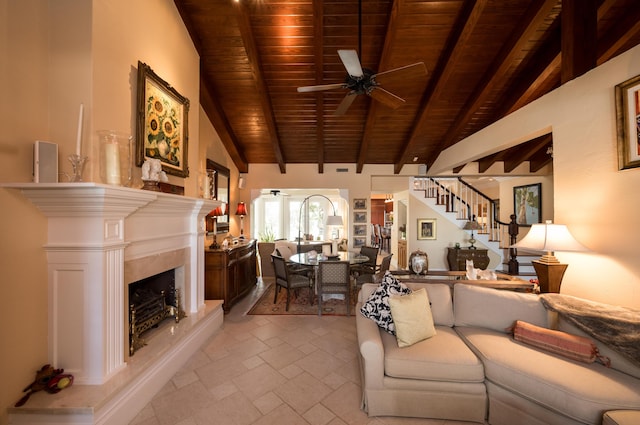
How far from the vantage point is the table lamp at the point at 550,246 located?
2.32 metres

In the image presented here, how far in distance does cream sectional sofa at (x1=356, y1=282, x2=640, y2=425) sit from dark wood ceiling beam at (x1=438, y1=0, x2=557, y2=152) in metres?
3.01

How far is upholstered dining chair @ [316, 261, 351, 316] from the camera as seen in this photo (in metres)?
3.79

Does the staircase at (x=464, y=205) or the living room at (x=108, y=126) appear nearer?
the living room at (x=108, y=126)

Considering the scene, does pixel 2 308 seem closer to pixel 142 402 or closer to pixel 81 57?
pixel 142 402

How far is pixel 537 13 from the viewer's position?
2.73 meters

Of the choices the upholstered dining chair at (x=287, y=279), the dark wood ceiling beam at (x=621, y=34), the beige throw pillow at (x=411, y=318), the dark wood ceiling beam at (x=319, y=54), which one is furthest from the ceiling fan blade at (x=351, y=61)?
the dark wood ceiling beam at (x=621, y=34)

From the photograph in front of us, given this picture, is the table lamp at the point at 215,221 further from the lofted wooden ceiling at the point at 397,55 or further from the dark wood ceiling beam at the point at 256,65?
the dark wood ceiling beam at the point at 256,65

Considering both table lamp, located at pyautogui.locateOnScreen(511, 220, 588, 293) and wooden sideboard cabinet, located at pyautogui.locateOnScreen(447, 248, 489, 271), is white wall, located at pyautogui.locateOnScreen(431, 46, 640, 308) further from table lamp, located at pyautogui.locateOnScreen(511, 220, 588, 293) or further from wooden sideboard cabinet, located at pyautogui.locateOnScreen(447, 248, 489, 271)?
wooden sideboard cabinet, located at pyautogui.locateOnScreen(447, 248, 489, 271)

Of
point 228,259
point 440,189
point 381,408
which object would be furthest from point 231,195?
point 440,189

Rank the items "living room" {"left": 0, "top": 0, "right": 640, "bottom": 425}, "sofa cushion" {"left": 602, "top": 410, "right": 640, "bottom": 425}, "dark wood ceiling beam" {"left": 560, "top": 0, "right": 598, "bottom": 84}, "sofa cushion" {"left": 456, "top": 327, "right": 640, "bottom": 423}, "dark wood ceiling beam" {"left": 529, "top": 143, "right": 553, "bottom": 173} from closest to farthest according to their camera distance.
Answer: "sofa cushion" {"left": 602, "top": 410, "right": 640, "bottom": 425} < "sofa cushion" {"left": 456, "top": 327, "right": 640, "bottom": 423} < "living room" {"left": 0, "top": 0, "right": 640, "bottom": 425} < "dark wood ceiling beam" {"left": 560, "top": 0, "right": 598, "bottom": 84} < "dark wood ceiling beam" {"left": 529, "top": 143, "right": 553, "bottom": 173}

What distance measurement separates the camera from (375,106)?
14.0 feet

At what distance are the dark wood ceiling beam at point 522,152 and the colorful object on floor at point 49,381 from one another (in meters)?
7.33

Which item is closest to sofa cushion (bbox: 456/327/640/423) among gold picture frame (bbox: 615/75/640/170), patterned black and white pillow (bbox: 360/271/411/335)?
patterned black and white pillow (bbox: 360/271/411/335)

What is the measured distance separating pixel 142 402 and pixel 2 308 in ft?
3.84
